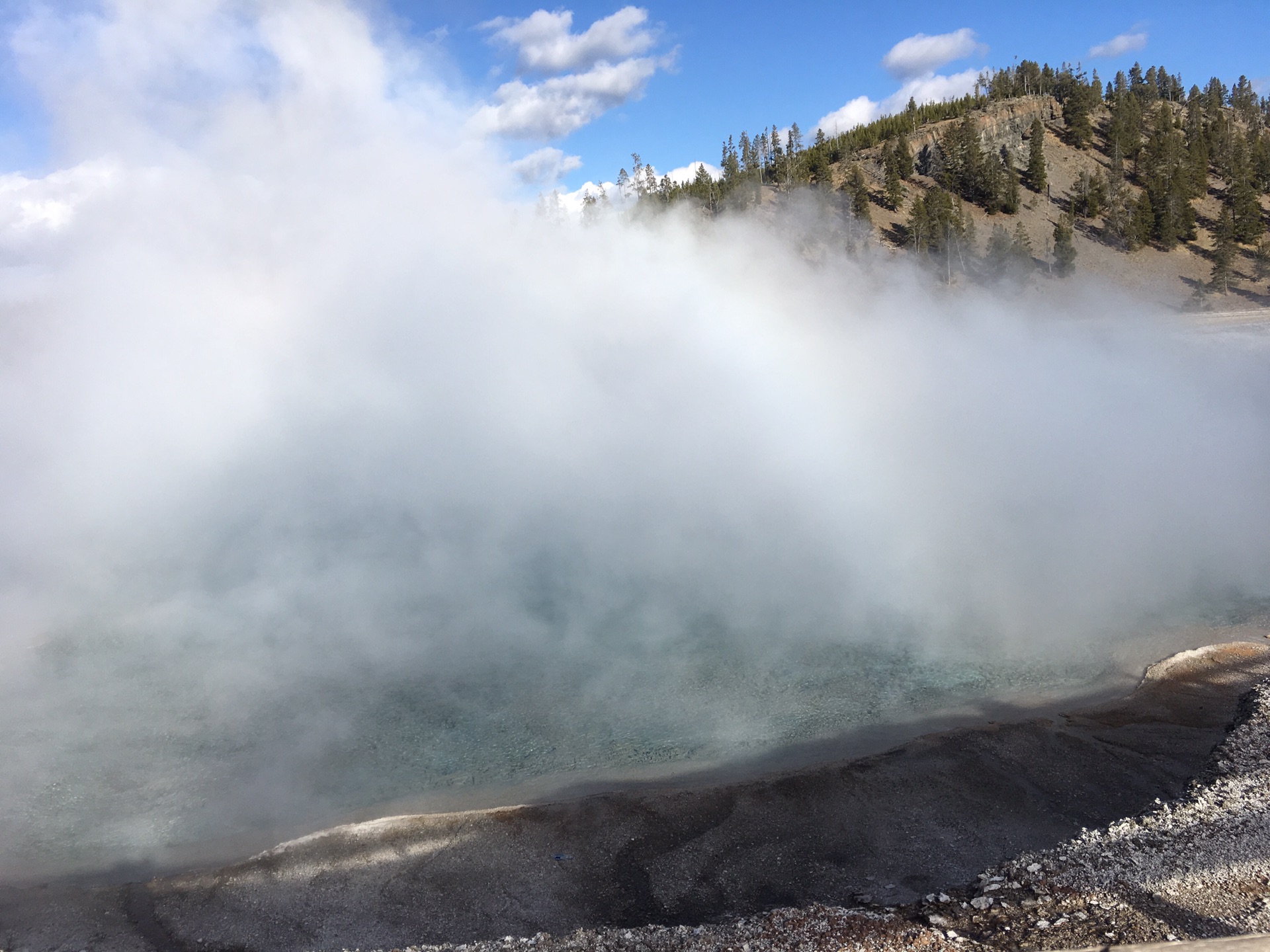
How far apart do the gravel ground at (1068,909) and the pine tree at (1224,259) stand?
132 feet

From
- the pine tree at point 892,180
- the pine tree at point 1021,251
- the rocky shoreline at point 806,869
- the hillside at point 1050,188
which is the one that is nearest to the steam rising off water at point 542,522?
the rocky shoreline at point 806,869

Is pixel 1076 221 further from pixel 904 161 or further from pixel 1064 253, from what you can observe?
pixel 904 161

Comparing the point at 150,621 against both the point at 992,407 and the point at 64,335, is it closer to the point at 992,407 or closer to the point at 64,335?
the point at 64,335

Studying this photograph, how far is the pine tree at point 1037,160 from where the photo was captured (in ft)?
150

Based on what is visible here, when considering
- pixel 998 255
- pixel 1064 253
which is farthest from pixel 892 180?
pixel 1064 253

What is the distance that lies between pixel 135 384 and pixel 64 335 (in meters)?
1.28

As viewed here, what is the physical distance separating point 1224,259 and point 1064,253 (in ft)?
22.0

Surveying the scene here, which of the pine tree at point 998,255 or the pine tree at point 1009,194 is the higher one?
the pine tree at point 1009,194

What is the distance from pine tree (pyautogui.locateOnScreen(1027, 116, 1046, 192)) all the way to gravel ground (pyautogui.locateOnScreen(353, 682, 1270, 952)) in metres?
49.6

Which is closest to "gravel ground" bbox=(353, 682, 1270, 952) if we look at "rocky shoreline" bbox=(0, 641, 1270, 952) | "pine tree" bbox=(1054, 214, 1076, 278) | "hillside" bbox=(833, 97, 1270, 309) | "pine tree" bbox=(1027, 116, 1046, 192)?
"rocky shoreline" bbox=(0, 641, 1270, 952)

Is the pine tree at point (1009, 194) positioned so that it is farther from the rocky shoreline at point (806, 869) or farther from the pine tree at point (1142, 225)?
the rocky shoreline at point (806, 869)

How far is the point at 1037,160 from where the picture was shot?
1810 inches

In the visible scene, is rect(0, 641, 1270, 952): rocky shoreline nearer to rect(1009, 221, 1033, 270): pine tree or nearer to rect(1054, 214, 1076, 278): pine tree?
rect(1009, 221, 1033, 270): pine tree

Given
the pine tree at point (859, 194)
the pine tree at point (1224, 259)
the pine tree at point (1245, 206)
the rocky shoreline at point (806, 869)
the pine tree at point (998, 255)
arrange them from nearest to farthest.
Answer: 1. the rocky shoreline at point (806, 869)
2. the pine tree at point (1224, 259)
3. the pine tree at point (998, 255)
4. the pine tree at point (1245, 206)
5. the pine tree at point (859, 194)
